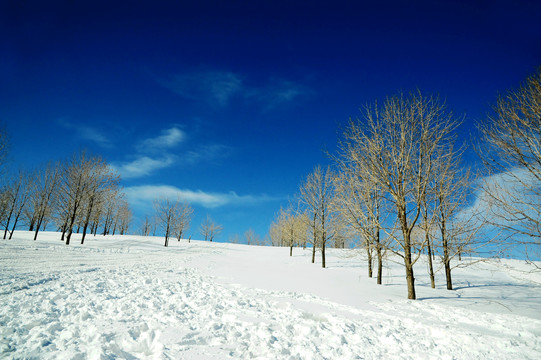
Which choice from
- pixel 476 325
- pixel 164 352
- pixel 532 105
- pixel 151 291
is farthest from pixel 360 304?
pixel 532 105

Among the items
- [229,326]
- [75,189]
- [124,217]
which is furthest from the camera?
[124,217]

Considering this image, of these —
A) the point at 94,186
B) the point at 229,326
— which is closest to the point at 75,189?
the point at 94,186

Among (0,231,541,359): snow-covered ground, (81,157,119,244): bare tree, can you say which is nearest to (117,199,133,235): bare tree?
(81,157,119,244): bare tree

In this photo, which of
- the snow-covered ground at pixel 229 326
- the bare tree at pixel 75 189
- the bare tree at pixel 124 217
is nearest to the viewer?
the snow-covered ground at pixel 229 326

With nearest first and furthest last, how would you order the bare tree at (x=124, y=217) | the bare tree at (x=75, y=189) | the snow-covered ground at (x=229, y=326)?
the snow-covered ground at (x=229, y=326) < the bare tree at (x=75, y=189) < the bare tree at (x=124, y=217)

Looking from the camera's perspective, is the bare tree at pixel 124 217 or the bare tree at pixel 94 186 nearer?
the bare tree at pixel 94 186

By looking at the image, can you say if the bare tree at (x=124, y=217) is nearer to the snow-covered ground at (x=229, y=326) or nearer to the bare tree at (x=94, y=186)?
the bare tree at (x=94, y=186)

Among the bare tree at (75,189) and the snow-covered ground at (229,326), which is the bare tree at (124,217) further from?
the snow-covered ground at (229,326)

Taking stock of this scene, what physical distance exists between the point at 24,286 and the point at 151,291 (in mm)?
3048

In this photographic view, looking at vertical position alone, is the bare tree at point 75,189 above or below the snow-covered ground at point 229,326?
above

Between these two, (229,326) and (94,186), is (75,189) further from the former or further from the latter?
(229,326)

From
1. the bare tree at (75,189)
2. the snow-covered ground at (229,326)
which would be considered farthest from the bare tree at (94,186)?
the snow-covered ground at (229,326)

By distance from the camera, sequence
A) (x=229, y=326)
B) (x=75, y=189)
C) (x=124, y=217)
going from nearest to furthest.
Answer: (x=229, y=326) → (x=75, y=189) → (x=124, y=217)

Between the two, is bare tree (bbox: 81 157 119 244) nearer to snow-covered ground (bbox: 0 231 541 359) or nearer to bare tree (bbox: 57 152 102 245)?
bare tree (bbox: 57 152 102 245)
